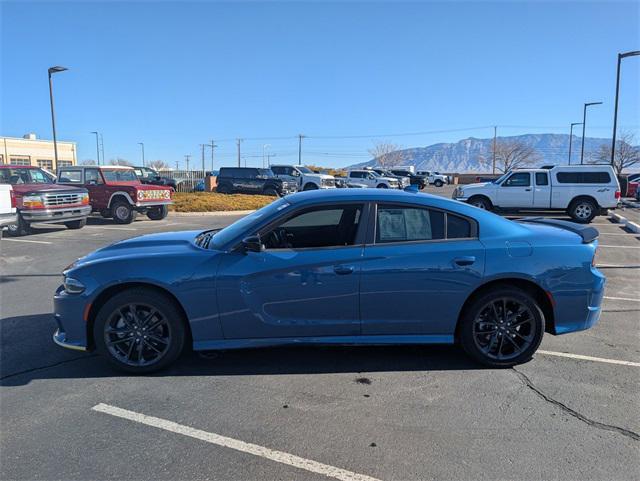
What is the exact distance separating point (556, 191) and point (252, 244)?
16.2 meters

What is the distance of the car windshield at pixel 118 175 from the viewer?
15820mm

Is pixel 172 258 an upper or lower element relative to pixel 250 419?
upper

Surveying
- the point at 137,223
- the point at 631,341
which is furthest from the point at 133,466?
the point at 137,223

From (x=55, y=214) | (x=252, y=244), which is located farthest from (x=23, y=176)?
(x=252, y=244)

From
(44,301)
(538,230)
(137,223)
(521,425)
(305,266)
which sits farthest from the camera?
(137,223)

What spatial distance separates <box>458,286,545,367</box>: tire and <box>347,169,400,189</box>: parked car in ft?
91.0

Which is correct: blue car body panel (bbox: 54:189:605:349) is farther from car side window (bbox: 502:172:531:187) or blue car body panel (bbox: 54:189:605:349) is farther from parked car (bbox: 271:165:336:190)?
parked car (bbox: 271:165:336:190)

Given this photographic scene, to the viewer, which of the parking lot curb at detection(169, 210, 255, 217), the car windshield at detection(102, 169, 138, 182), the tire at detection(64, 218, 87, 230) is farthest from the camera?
the parking lot curb at detection(169, 210, 255, 217)

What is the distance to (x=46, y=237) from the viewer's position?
12.4 metres

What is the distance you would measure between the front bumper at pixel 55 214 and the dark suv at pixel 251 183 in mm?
16624

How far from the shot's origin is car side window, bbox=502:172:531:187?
1753 cm

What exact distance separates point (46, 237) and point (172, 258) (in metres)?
10.3

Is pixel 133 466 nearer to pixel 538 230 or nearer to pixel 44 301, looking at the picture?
pixel 538 230

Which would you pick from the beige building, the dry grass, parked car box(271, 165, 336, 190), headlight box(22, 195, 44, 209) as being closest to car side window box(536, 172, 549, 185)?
the dry grass
